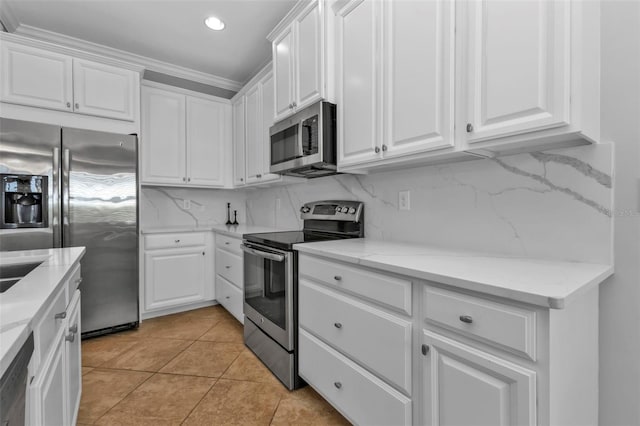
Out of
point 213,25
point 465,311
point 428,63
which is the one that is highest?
point 213,25

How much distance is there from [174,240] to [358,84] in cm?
240

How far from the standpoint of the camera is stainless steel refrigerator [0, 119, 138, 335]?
226 centimetres

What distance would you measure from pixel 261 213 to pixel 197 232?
0.77 m

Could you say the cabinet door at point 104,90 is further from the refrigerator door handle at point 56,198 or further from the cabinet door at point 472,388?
the cabinet door at point 472,388

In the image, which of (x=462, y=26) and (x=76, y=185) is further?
(x=76, y=185)

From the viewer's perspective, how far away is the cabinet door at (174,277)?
2.99 m

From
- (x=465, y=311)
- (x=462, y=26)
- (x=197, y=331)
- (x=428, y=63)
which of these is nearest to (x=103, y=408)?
(x=197, y=331)

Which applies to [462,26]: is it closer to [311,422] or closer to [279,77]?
[279,77]

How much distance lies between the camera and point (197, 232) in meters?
3.24

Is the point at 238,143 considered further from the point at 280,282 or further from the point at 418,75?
the point at 418,75

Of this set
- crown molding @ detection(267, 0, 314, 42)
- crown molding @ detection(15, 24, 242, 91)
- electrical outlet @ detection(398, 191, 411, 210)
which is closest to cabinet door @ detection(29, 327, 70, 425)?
electrical outlet @ detection(398, 191, 411, 210)

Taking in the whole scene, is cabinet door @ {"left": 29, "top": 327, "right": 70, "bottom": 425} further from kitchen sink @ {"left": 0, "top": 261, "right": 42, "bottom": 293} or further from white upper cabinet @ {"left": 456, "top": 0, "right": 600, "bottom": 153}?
white upper cabinet @ {"left": 456, "top": 0, "right": 600, "bottom": 153}

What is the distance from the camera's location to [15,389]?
0.64 metres

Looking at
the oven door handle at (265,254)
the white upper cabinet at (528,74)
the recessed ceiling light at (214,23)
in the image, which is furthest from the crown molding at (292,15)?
the oven door handle at (265,254)
